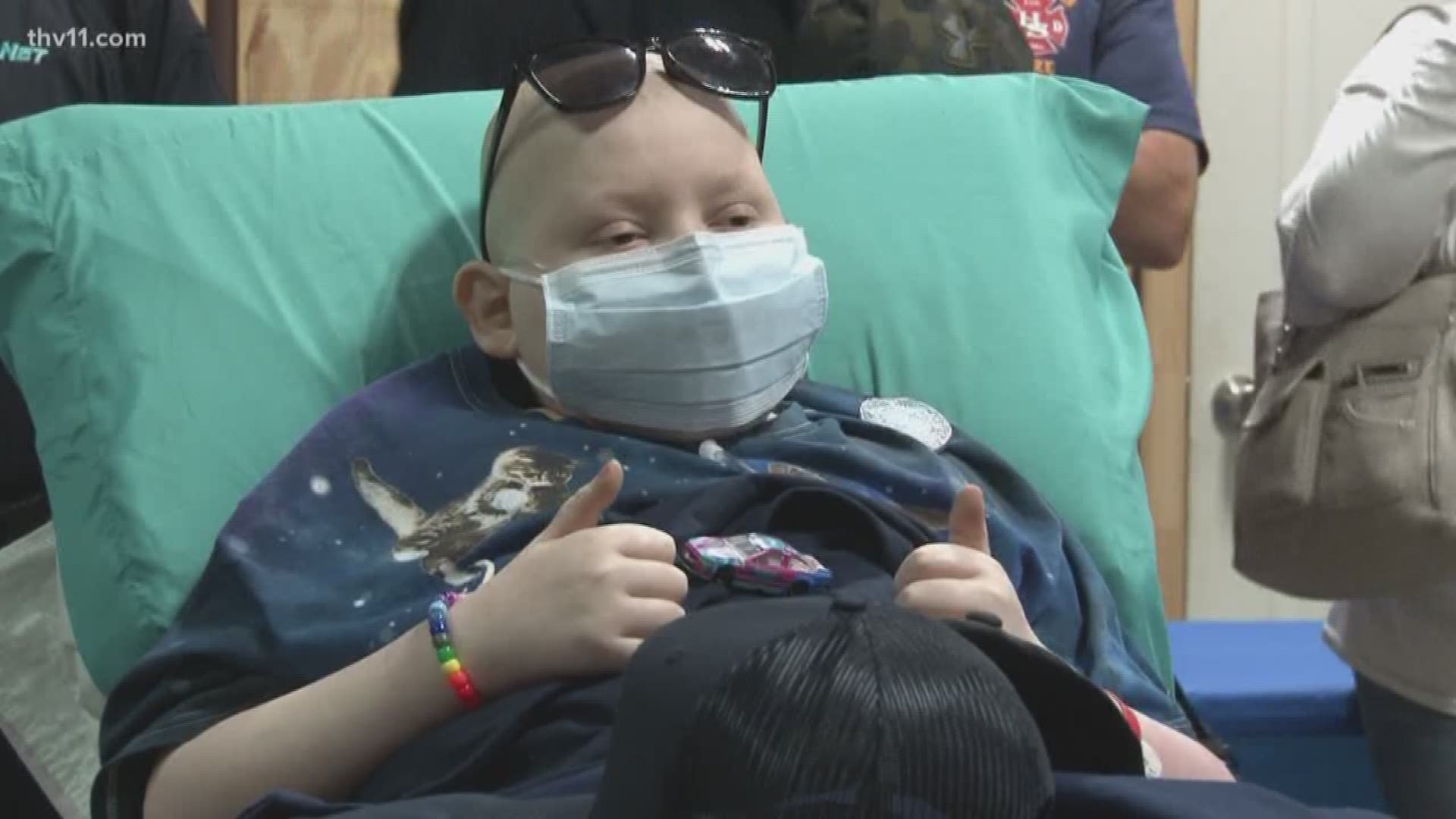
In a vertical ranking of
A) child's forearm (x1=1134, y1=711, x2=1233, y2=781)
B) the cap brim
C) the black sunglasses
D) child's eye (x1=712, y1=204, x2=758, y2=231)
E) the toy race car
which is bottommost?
child's forearm (x1=1134, y1=711, x2=1233, y2=781)

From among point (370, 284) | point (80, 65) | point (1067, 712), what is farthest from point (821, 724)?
point (80, 65)

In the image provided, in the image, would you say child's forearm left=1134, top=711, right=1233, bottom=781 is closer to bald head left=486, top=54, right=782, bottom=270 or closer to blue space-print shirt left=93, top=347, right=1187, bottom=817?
blue space-print shirt left=93, top=347, right=1187, bottom=817

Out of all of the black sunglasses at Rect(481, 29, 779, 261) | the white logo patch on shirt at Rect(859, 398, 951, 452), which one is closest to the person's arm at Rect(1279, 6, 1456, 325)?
the white logo patch on shirt at Rect(859, 398, 951, 452)

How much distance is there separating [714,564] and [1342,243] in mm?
769

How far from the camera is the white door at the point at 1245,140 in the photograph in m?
2.71

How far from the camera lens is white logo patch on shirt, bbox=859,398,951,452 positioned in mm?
1249

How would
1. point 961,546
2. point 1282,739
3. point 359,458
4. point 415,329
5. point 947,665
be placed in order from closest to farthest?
point 947,665 < point 961,546 < point 359,458 < point 415,329 < point 1282,739

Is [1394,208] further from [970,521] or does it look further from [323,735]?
[323,735]

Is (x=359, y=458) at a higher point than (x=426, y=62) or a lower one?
lower

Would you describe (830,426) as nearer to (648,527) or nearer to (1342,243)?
(648,527)

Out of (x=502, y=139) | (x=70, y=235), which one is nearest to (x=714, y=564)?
(x=502, y=139)

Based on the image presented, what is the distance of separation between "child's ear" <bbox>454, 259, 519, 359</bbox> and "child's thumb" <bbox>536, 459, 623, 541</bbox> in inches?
9.2

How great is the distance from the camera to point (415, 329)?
129cm


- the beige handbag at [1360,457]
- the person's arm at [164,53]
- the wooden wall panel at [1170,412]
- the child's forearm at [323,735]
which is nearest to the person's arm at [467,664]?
the child's forearm at [323,735]
